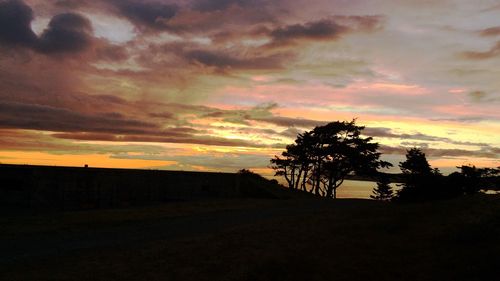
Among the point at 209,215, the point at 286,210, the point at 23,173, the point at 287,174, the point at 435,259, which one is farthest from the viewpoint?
the point at 287,174

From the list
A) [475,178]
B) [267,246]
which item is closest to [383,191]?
[475,178]

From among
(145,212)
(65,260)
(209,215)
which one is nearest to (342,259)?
(65,260)

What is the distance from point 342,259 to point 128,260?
580 centimetres

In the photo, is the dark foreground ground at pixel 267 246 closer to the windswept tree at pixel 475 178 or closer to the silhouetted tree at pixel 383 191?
the windswept tree at pixel 475 178

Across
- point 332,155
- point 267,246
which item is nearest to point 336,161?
point 332,155

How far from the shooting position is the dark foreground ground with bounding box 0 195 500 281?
10.4 metres

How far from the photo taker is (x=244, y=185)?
1423 inches

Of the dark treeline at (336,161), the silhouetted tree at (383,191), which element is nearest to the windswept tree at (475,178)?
the dark treeline at (336,161)

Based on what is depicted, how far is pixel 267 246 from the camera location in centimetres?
1316

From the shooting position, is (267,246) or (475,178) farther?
(475,178)

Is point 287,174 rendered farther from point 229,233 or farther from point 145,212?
point 229,233

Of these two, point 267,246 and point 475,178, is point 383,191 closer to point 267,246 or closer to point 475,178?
point 475,178

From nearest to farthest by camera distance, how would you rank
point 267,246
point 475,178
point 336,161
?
point 267,246
point 475,178
point 336,161

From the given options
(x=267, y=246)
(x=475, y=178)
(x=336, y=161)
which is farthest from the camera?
(x=336, y=161)
